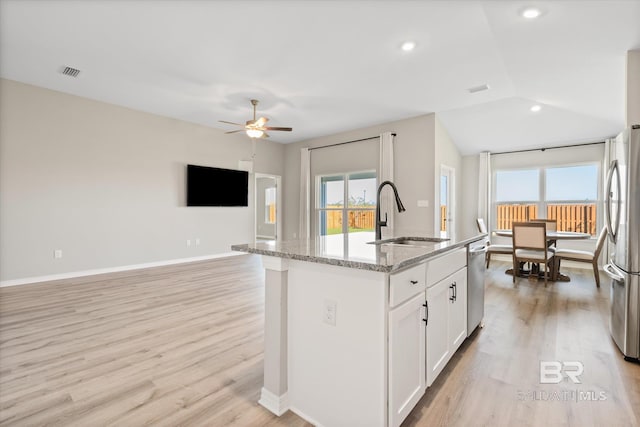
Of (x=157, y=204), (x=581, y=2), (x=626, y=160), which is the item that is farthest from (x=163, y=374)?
(x=157, y=204)

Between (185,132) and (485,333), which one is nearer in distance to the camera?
(485,333)

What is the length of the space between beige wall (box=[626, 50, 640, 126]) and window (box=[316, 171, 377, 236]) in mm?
4203

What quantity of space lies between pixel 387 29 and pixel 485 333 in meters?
3.01

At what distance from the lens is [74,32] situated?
10.0 ft

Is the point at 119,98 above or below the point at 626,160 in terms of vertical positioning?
above

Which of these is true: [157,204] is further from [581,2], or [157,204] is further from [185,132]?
[581,2]

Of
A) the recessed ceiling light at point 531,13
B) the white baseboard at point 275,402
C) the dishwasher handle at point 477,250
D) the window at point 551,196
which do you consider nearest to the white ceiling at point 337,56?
the recessed ceiling light at point 531,13

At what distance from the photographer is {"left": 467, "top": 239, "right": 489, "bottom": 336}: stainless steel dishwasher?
7.91ft

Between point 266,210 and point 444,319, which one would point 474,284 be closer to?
point 444,319

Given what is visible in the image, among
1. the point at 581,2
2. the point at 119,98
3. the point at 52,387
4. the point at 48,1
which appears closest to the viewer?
the point at 52,387

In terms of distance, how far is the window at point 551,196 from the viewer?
596cm

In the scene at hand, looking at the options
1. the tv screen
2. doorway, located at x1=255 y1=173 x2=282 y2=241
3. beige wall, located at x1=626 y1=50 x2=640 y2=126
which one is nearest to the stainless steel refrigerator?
beige wall, located at x1=626 y1=50 x2=640 y2=126

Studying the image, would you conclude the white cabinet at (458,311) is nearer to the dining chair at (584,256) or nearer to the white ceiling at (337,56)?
the white ceiling at (337,56)

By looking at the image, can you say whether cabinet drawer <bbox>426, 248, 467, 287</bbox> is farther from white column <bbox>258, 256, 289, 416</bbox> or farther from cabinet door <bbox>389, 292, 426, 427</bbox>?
white column <bbox>258, 256, 289, 416</bbox>
